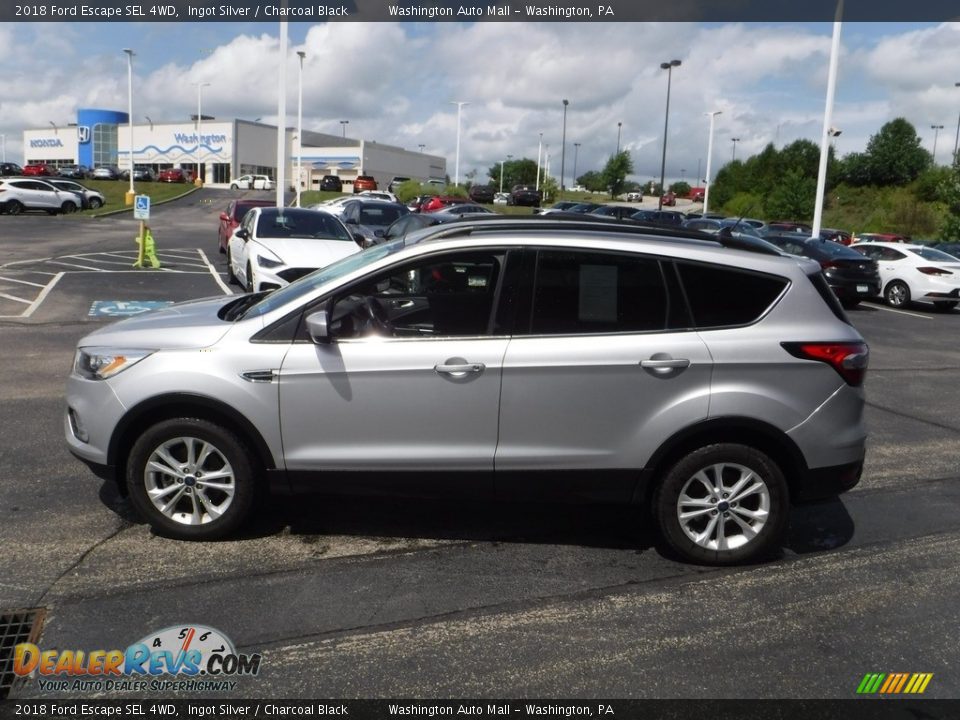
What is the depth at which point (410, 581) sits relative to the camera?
4.55 meters

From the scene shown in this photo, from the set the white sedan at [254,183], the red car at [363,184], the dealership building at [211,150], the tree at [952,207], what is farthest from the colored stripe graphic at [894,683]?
the dealership building at [211,150]

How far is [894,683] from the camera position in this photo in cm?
374

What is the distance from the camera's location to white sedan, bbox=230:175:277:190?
73375mm

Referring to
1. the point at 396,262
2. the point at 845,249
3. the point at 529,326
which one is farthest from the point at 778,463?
the point at 845,249

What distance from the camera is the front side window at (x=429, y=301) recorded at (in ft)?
15.5

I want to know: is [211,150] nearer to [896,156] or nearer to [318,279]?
[896,156]

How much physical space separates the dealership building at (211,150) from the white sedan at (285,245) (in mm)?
69214

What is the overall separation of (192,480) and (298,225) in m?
10.5

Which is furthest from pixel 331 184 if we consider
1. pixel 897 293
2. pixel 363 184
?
pixel 897 293

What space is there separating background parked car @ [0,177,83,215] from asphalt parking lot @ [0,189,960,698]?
37.3 meters

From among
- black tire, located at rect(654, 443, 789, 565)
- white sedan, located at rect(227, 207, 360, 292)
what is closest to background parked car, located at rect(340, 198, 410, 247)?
white sedan, located at rect(227, 207, 360, 292)

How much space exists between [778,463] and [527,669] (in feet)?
6.54

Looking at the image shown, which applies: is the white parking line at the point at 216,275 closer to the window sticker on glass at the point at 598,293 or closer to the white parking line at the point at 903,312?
the window sticker on glass at the point at 598,293

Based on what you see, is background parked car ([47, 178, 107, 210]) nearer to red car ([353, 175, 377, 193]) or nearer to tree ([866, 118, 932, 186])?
red car ([353, 175, 377, 193])
